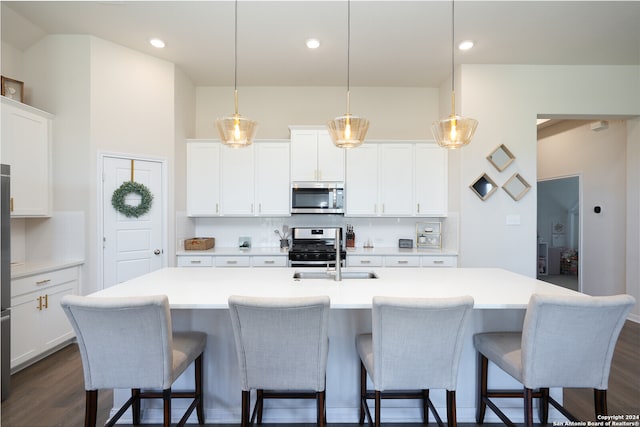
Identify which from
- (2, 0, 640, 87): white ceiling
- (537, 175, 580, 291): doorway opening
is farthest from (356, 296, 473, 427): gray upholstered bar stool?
(537, 175, 580, 291): doorway opening

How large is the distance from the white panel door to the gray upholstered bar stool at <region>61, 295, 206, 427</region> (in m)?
2.15

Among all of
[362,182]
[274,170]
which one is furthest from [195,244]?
[362,182]

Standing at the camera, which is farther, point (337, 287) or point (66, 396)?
point (66, 396)

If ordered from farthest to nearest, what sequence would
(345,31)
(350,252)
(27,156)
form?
1. (350,252)
2. (345,31)
3. (27,156)

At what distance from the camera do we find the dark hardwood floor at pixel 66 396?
203 centimetres

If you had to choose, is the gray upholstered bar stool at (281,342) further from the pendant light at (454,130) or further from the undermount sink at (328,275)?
the pendant light at (454,130)

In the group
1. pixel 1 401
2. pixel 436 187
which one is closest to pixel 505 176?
pixel 436 187

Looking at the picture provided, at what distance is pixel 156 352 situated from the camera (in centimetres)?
146

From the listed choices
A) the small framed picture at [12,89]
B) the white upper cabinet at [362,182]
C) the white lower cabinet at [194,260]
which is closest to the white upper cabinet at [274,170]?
the white upper cabinet at [362,182]

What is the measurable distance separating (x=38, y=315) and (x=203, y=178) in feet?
7.07

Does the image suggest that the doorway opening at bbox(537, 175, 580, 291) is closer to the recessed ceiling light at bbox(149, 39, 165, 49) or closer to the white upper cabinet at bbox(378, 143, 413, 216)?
the white upper cabinet at bbox(378, 143, 413, 216)

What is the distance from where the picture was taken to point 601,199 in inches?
173

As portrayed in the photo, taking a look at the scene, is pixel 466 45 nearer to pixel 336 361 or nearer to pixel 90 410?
pixel 336 361

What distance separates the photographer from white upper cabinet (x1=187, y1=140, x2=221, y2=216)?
406cm
